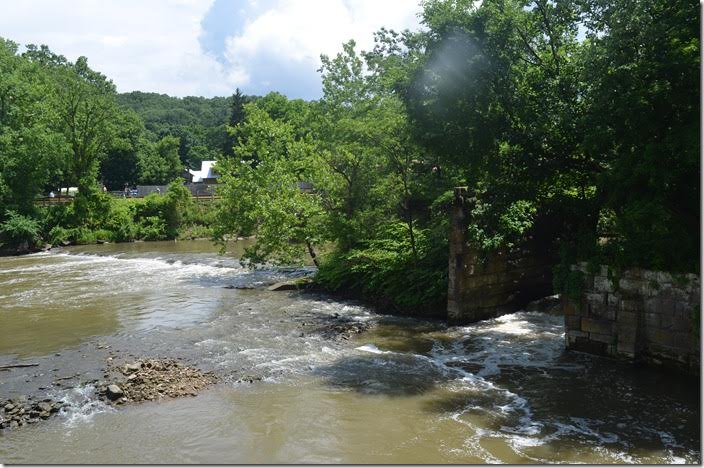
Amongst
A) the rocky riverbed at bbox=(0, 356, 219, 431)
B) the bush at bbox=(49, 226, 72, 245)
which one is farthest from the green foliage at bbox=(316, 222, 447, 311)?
the bush at bbox=(49, 226, 72, 245)

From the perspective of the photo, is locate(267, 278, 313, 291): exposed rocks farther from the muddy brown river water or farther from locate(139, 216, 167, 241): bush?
locate(139, 216, 167, 241): bush

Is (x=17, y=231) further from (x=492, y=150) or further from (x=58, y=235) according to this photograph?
(x=492, y=150)

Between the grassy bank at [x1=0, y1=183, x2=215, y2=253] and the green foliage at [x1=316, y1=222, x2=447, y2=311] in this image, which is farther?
the grassy bank at [x1=0, y1=183, x2=215, y2=253]

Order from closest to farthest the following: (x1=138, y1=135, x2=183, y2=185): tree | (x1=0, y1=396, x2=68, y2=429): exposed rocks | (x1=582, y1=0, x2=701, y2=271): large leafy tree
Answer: (x1=0, y1=396, x2=68, y2=429): exposed rocks, (x1=582, y1=0, x2=701, y2=271): large leafy tree, (x1=138, y1=135, x2=183, y2=185): tree

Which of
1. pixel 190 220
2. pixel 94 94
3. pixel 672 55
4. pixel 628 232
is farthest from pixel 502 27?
pixel 94 94

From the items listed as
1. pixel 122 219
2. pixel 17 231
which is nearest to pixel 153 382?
pixel 17 231

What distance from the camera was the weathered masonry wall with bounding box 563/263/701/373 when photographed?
11.4 meters

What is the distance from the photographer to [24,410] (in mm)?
10430

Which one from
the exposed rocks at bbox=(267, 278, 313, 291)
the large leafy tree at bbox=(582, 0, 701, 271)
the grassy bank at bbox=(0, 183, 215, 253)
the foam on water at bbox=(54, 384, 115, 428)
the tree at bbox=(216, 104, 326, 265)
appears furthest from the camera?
the grassy bank at bbox=(0, 183, 215, 253)

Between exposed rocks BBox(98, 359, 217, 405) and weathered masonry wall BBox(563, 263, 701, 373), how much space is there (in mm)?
8512

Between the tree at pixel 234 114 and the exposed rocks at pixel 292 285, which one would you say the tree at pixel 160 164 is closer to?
the tree at pixel 234 114

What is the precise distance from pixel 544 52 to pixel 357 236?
9.80m

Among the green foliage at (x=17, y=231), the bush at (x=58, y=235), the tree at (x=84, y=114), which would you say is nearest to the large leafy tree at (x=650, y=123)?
the green foliage at (x=17, y=231)

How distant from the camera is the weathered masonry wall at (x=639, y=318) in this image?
11438 mm
